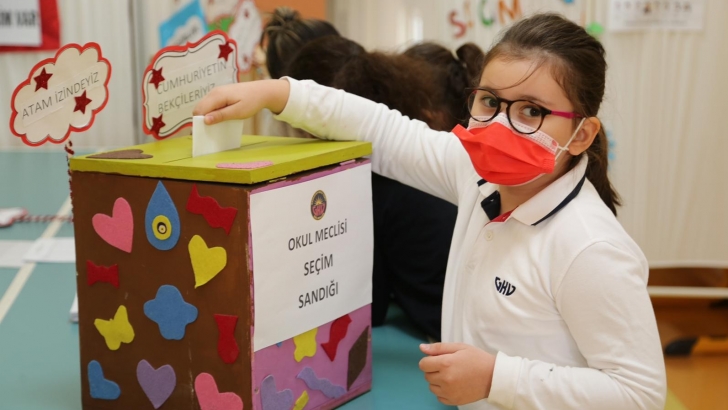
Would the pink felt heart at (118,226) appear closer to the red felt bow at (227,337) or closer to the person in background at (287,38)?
the red felt bow at (227,337)

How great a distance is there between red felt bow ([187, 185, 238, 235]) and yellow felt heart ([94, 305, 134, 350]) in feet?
0.59

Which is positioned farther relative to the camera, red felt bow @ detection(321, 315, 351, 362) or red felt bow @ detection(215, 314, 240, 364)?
red felt bow @ detection(321, 315, 351, 362)

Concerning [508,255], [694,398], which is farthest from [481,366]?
[694,398]

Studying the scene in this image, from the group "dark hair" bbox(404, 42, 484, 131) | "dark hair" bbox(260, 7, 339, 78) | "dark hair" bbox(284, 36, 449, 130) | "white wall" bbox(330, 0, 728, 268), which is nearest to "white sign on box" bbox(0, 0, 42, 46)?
"white wall" bbox(330, 0, 728, 268)

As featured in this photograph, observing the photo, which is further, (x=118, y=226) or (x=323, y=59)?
(x=323, y=59)

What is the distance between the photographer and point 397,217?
4.13 feet

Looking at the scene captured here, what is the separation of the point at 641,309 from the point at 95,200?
0.63m

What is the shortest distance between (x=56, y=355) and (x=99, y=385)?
233 mm

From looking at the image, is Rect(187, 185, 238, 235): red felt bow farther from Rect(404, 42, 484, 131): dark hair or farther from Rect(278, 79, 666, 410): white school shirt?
Rect(404, 42, 484, 131): dark hair

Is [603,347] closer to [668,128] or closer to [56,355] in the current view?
[56,355]

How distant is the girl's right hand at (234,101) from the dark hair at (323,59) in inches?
11.7

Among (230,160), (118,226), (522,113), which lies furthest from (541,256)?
(118,226)

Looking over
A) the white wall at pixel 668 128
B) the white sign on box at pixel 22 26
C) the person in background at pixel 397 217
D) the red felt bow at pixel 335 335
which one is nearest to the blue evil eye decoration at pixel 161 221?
the red felt bow at pixel 335 335

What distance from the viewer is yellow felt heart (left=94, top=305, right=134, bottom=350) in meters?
0.90
